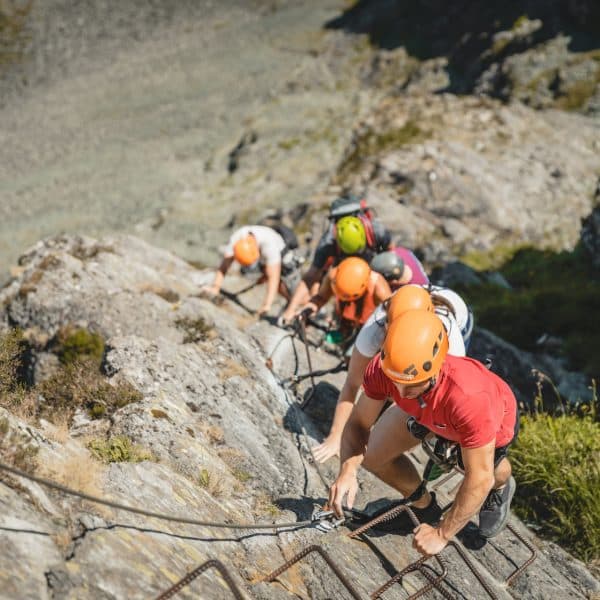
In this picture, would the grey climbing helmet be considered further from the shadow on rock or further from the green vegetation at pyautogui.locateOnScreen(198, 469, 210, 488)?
the green vegetation at pyautogui.locateOnScreen(198, 469, 210, 488)

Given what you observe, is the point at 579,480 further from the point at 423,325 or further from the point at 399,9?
the point at 399,9

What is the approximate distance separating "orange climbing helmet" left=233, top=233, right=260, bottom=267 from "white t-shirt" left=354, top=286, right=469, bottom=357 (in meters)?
4.86

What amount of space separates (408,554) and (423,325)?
261 cm

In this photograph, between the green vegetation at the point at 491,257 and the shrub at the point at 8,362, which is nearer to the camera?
the shrub at the point at 8,362

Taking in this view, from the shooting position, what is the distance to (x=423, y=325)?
476cm

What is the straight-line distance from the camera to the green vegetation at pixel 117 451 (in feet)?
17.4

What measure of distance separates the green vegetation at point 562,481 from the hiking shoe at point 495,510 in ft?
5.29

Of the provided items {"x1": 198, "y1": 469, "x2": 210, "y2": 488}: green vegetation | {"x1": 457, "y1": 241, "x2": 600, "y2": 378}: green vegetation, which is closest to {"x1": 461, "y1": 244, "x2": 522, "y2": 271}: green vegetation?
{"x1": 457, "y1": 241, "x2": 600, "y2": 378}: green vegetation

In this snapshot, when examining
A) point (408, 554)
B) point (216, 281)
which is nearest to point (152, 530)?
point (408, 554)

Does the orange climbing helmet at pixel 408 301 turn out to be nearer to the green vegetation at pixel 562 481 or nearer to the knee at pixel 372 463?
the knee at pixel 372 463

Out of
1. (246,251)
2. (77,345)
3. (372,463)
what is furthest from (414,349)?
(246,251)

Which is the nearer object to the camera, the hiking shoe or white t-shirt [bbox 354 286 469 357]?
white t-shirt [bbox 354 286 469 357]

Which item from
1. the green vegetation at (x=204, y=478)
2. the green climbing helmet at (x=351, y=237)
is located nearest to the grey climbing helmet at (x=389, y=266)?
the green climbing helmet at (x=351, y=237)

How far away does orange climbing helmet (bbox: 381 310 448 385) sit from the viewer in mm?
4648
